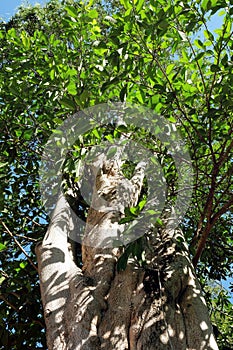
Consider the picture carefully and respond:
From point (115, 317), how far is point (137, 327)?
0.14 m

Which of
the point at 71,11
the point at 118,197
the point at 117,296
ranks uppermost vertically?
the point at 71,11

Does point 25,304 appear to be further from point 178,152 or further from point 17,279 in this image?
→ point 178,152

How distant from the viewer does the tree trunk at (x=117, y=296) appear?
2123mm

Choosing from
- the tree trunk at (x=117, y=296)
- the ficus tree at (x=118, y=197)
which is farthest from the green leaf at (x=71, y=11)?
the tree trunk at (x=117, y=296)

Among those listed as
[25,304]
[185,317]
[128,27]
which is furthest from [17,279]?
[128,27]

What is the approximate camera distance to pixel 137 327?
2.16 meters

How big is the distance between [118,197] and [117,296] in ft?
3.58

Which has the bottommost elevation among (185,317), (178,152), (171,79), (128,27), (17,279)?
(185,317)

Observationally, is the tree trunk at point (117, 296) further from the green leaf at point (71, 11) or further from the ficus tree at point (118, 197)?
the green leaf at point (71, 11)

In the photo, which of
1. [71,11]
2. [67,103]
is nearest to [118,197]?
[67,103]

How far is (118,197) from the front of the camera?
131 inches

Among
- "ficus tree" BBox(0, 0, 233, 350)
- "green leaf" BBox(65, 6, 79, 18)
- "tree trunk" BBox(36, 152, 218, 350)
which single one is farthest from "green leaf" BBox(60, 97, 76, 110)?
"tree trunk" BBox(36, 152, 218, 350)

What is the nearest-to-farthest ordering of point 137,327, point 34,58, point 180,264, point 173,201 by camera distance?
point 137,327 < point 180,264 < point 34,58 < point 173,201

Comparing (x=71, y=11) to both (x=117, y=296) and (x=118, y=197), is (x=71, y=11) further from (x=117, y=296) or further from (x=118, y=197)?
(x=117, y=296)
